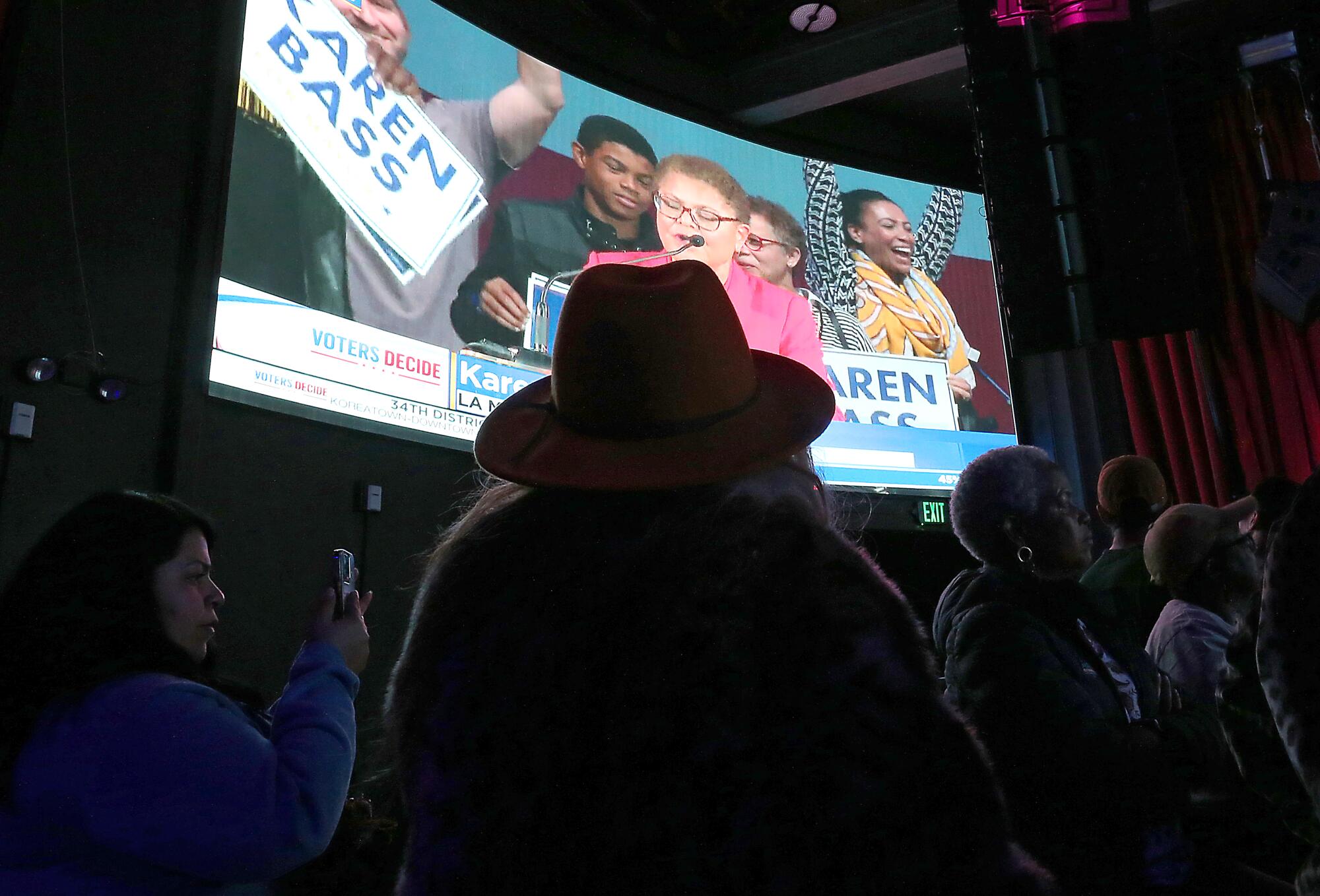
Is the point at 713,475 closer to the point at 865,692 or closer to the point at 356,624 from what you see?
the point at 865,692

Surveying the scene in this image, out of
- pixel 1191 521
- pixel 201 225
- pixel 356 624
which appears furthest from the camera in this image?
pixel 201 225

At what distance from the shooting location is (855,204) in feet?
16.9

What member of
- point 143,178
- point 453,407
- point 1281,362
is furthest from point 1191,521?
point 1281,362

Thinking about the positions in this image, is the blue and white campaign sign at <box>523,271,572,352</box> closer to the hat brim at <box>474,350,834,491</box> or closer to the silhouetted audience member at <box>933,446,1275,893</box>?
the silhouetted audience member at <box>933,446,1275,893</box>

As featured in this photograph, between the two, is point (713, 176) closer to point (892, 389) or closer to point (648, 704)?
point (892, 389)

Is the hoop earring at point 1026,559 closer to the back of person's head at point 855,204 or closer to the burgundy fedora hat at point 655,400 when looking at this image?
the burgundy fedora hat at point 655,400

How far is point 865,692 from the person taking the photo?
1.85 feet

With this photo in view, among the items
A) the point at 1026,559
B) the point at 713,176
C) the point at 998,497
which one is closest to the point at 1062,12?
the point at 998,497

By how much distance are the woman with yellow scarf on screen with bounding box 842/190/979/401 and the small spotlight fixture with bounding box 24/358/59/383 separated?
3623 mm

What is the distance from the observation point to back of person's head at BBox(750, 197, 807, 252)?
471cm

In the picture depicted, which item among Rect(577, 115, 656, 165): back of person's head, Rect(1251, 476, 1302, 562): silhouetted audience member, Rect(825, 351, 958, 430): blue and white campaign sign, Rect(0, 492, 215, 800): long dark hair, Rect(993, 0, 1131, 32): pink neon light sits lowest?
Rect(0, 492, 215, 800): long dark hair

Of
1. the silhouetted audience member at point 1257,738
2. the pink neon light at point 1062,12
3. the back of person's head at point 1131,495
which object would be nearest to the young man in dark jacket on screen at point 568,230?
the pink neon light at point 1062,12

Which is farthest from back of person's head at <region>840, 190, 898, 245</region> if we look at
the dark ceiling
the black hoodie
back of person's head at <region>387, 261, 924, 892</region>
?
back of person's head at <region>387, 261, 924, 892</region>

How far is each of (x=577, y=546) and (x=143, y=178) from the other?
8.91ft
